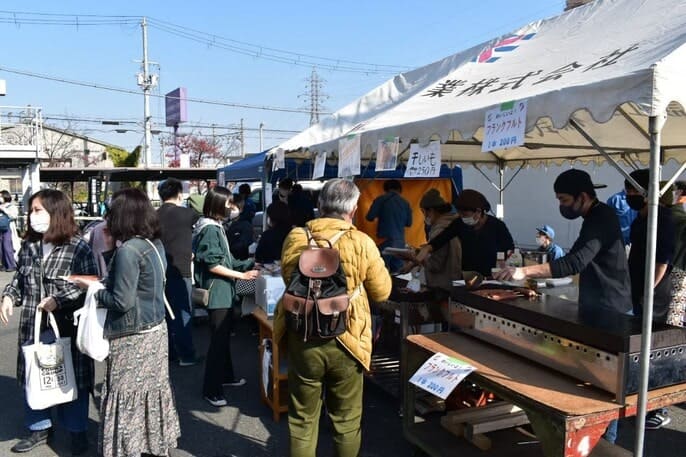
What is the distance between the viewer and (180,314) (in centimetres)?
487

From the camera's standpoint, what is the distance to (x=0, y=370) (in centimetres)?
498

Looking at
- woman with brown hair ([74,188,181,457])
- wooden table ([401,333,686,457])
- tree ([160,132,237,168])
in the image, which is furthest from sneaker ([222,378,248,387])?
tree ([160,132,237,168])

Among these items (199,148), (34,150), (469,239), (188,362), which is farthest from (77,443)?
(199,148)

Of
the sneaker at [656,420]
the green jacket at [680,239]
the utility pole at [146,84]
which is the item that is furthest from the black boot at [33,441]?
the utility pole at [146,84]

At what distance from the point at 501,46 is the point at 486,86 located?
0.93 m

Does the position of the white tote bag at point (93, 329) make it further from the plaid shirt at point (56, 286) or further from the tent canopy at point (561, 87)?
the tent canopy at point (561, 87)

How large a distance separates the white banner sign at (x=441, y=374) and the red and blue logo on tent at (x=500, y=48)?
2.41 m

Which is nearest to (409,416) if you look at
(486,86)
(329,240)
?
(329,240)

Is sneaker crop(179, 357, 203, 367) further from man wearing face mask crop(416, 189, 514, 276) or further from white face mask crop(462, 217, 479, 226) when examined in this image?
white face mask crop(462, 217, 479, 226)

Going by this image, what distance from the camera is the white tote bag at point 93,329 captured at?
9.23 ft

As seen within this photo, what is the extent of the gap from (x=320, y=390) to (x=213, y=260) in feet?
5.15

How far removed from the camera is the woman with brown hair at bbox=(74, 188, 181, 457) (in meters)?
2.83

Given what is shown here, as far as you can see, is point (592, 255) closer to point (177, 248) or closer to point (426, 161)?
point (426, 161)

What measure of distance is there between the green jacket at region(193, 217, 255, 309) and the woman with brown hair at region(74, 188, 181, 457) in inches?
32.1
